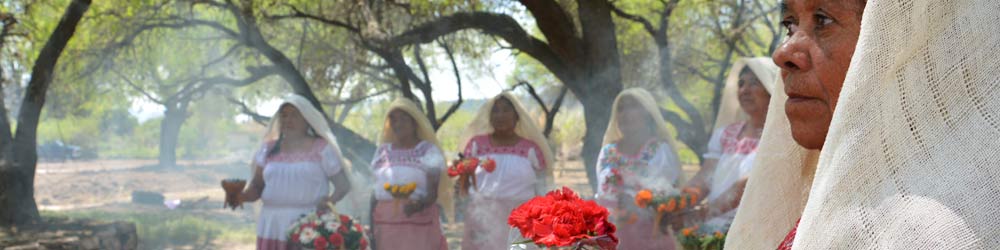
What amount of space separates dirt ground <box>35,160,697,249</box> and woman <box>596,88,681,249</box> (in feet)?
15.3

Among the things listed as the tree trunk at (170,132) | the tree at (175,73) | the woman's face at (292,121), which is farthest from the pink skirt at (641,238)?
the tree trunk at (170,132)

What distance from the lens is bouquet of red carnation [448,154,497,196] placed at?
5590 mm

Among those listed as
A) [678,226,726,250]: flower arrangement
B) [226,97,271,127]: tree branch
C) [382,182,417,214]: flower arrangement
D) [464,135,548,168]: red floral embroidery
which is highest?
[226,97,271,127]: tree branch

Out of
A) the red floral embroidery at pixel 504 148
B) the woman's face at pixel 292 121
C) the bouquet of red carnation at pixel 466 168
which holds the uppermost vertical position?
the woman's face at pixel 292 121

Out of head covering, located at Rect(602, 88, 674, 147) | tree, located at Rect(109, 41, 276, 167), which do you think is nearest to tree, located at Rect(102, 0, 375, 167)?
tree, located at Rect(109, 41, 276, 167)

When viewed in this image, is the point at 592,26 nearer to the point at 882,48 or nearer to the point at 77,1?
the point at 77,1

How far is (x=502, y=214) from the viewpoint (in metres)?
5.78

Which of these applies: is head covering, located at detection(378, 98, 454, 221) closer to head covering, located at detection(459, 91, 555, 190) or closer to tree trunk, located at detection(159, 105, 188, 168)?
head covering, located at detection(459, 91, 555, 190)

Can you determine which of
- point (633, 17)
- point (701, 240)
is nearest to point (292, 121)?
point (701, 240)

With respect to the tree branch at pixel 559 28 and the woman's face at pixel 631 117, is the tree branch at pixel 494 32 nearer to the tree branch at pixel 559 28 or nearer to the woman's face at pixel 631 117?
the tree branch at pixel 559 28

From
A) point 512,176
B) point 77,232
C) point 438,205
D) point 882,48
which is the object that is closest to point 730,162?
point 512,176

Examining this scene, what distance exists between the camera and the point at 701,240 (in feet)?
10.9

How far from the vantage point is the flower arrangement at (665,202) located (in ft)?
→ 14.5

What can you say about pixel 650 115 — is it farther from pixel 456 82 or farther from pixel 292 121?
pixel 456 82
